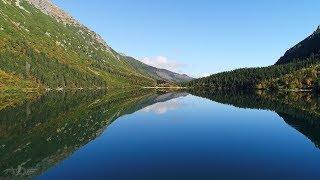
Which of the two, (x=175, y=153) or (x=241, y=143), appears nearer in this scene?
(x=175, y=153)

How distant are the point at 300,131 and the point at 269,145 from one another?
23646mm

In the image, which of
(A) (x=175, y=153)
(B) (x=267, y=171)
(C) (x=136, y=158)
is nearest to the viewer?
(B) (x=267, y=171)

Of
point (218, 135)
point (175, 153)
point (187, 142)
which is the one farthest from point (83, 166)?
point (218, 135)

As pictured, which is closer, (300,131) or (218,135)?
(218,135)

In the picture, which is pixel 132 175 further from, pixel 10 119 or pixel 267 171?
pixel 10 119

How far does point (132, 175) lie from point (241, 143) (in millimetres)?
33008

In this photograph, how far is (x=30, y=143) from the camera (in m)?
71.9

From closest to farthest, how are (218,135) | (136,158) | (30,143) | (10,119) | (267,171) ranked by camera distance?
(267,171), (136,158), (30,143), (218,135), (10,119)

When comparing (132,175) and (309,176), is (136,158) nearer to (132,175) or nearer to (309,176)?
(132,175)

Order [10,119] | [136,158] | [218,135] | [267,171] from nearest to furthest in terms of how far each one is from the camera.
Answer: [267,171]
[136,158]
[218,135]
[10,119]

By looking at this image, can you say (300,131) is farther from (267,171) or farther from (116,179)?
(116,179)

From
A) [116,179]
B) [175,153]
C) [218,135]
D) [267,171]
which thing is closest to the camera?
[116,179]

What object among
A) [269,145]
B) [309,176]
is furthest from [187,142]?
[309,176]

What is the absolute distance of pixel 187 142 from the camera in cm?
7656
